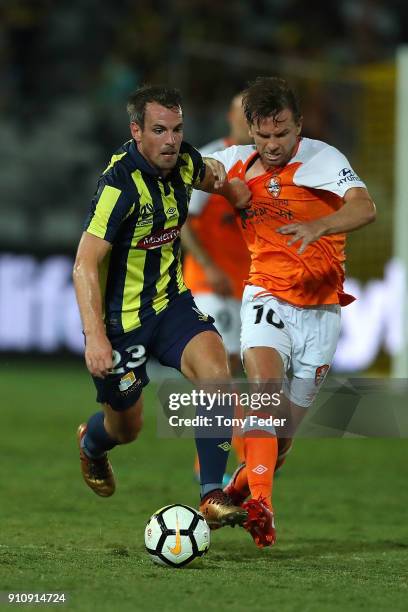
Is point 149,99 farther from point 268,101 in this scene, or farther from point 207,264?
point 207,264

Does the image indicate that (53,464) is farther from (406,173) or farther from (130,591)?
(406,173)

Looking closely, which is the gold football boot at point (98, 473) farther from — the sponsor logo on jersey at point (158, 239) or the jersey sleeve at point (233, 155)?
the jersey sleeve at point (233, 155)

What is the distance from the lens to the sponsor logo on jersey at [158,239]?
5547 mm

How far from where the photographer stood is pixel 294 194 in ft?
19.2

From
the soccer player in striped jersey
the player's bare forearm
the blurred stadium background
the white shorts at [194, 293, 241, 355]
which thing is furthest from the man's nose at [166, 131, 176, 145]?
the blurred stadium background

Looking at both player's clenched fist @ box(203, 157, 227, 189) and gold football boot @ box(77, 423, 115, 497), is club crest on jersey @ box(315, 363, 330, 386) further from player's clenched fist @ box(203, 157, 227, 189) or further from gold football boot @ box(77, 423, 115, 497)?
gold football boot @ box(77, 423, 115, 497)

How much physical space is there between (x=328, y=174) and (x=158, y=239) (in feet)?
2.89

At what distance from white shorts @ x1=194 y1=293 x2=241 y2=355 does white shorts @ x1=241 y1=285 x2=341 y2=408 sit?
1.95 m

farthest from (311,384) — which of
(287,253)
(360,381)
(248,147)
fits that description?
(360,381)

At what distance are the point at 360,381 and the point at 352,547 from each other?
18.7 ft

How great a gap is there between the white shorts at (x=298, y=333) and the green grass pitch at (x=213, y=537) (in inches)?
30.3

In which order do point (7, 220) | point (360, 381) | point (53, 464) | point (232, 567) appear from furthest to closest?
point (7, 220)
point (360, 381)
point (53, 464)
point (232, 567)

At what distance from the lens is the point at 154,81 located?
600 inches

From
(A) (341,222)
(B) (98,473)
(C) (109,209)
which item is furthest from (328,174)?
(B) (98,473)
